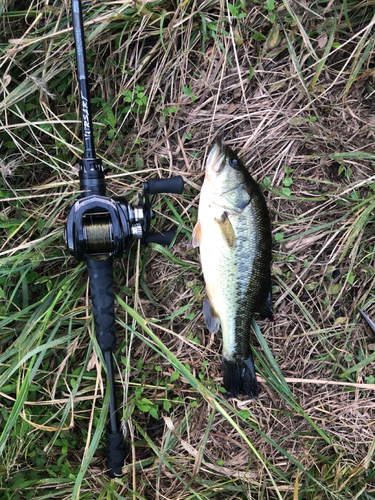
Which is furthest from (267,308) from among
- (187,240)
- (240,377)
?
(187,240)

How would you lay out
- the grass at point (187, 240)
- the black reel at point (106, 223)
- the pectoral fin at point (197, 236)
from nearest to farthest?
the black reel at point (106, 223), the pectoral fin at point (197, 236), the grass at point (187, 240)

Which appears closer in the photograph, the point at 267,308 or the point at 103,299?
the point at 103,299

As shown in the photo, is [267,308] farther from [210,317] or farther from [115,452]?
[115,452]

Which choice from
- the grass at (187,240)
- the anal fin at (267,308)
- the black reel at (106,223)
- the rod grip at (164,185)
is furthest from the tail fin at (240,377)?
the rod grip at (164,185)

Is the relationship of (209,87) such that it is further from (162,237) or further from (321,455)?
(321,455)

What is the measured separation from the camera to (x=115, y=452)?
217 cm

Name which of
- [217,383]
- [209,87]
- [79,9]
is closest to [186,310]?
[217,383]

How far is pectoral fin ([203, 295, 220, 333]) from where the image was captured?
2.23 metres

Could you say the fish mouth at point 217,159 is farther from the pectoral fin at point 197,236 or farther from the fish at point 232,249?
the pectoral fin at point 197,236

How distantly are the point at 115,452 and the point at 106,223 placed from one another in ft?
4.95

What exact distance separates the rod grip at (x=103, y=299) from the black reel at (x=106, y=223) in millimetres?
72

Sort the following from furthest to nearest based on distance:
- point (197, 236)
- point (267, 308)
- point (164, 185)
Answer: point (267, 308), point (197, 236), point (164, 185)

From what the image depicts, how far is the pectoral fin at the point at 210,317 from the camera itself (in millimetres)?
2230

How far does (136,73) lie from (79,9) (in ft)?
1.67
